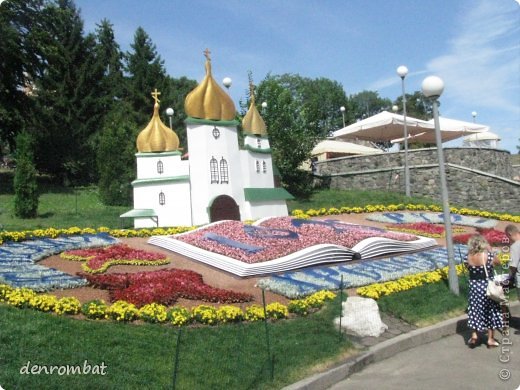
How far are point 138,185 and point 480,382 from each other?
15860 millimetres

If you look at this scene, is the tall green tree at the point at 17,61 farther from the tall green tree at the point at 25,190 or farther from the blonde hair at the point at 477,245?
the blonde hair at the point at 477,245

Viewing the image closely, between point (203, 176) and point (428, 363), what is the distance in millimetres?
13152

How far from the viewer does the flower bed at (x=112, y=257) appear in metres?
11.9

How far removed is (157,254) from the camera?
1350 cm

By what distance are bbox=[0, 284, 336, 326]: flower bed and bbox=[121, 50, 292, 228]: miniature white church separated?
10911mm

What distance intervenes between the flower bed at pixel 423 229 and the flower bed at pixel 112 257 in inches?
369

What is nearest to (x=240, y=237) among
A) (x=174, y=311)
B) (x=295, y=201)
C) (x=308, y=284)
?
(x=308, y=284)

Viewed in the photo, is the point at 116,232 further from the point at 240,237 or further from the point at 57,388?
the point at 57,388

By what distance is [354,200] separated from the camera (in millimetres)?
25641

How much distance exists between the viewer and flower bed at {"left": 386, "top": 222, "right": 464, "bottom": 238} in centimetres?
1802

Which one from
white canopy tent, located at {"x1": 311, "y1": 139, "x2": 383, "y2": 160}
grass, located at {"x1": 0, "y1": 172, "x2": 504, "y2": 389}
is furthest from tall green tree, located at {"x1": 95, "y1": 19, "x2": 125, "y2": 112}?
grass, located at {"x1": 0, "y1": 172, "x2": 504, "y2": 389}

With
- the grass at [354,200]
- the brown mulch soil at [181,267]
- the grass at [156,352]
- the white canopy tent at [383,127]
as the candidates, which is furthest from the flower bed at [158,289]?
the white canopy tent at [383,127]

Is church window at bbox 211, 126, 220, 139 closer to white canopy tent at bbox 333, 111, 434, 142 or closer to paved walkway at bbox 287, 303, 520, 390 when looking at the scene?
paved walkway at bbox 287, 303, 520, 390

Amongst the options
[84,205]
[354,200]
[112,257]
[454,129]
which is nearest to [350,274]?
[112,257]
